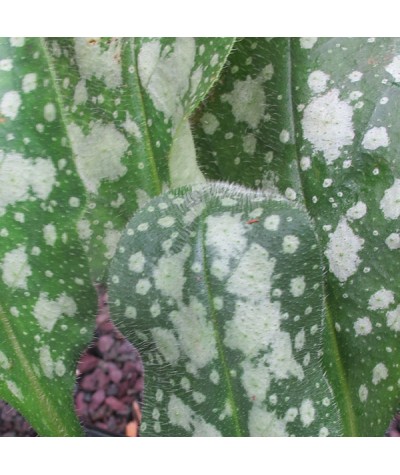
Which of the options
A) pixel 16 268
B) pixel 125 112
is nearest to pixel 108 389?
pixel 16 268

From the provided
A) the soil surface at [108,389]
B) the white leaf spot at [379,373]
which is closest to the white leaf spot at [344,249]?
the white leaf spot at [379,373]

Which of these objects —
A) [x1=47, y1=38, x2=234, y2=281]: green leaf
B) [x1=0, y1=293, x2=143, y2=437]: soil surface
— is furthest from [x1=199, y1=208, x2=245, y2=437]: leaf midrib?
[x1=0, y1=293, x2=143, y2=437]: soil surface

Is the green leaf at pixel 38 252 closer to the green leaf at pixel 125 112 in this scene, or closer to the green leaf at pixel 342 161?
the green leaf at pixel 125 112

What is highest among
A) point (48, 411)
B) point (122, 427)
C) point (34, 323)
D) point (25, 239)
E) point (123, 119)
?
point (123, 119)

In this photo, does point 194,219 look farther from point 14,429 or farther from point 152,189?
point 14,429

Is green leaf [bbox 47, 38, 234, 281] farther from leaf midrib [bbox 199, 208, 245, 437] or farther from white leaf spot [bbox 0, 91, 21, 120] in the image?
leaf midrib [bbox 199, 208, 245, 437]

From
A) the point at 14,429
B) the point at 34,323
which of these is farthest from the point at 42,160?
the point at 14,429
